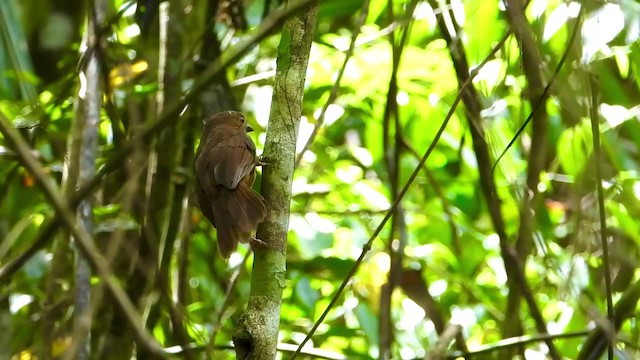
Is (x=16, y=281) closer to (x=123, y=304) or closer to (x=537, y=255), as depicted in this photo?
(x=537, y=255)

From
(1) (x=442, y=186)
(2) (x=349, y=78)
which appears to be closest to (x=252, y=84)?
(2) (x=349, y=78)

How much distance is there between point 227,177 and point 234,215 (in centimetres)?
36

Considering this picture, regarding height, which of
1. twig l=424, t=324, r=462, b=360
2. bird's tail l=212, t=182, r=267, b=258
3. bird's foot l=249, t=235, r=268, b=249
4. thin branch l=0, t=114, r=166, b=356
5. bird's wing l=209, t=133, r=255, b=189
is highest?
bird's wing l=209, t=133, r=255, b=189

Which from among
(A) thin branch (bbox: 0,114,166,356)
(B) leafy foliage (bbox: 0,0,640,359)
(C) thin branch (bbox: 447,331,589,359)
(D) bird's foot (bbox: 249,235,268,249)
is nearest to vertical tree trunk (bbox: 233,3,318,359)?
(D) bird's foot (bbox: 249,235,268,249)

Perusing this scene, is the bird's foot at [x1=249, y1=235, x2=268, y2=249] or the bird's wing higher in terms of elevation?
the bird's wing

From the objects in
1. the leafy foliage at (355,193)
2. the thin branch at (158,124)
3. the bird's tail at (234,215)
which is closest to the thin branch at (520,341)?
the leafy foliage at (355,193)

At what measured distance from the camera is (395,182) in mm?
4027

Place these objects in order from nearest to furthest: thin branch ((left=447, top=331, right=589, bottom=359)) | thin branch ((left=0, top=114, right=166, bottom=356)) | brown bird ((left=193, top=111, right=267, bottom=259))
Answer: thin branch ((left=0, top=114, right=166, bottom=356)) → thin branch ((left=447, top=331, right=589, bottom=359)) → brown bird ((left=193, top=111, right=267, bottom=259))

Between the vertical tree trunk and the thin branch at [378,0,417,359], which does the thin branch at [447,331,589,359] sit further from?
the vertical tree trunk

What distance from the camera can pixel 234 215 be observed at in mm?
3596

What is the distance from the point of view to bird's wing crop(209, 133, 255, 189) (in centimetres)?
388

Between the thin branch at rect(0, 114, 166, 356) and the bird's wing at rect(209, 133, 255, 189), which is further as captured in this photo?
the bird's wing at rect(209, 133, 255, 189)

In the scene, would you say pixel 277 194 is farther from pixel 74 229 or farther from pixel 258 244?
pixel 74 229

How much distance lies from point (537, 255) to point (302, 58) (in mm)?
2206
